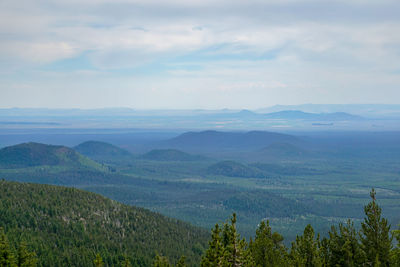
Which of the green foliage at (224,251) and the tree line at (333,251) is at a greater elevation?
the green foliage at (224,251)

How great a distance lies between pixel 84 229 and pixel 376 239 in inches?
3177

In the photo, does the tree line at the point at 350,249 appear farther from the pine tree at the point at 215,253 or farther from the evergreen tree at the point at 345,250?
the pine tree at the point at 215,253

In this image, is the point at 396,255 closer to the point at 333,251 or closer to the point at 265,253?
the point at 333,251

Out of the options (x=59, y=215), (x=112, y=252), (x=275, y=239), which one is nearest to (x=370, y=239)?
(x=275, y=239)

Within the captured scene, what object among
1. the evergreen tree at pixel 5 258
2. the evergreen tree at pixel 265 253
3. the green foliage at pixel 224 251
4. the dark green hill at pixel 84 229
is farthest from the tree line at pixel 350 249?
the dark green hill at pixel 84 229

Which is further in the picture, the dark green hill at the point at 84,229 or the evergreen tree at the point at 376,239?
the dark green hill at the point at 84,229

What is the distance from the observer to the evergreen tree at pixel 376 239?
40375 millimetres

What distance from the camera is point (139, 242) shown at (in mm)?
105688

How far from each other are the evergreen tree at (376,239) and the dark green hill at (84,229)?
60034mm

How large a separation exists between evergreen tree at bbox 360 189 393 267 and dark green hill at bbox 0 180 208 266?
2364 inches

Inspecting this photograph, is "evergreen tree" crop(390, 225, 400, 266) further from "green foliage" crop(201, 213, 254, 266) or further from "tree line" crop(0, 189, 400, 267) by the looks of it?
"green foliage" crop(201, 213, 254, 266)

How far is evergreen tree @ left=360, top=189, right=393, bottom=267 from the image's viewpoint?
40.4 m

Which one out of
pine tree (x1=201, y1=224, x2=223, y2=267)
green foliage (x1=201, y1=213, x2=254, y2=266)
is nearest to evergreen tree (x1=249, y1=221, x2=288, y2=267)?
green foliage (x1=201, y1=213, x2=254, y2=266)

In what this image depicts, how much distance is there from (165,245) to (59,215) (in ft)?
98.3
